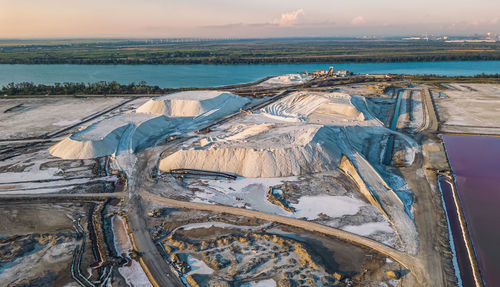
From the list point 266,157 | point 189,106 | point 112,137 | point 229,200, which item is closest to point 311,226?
point 229,200

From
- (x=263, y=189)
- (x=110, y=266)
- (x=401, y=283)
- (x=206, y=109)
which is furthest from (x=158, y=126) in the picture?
(x=401, y=283)

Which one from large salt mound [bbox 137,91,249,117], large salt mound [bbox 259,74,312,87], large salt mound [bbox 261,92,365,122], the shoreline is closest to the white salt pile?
large salt mound [bbox 137,91,249,117]

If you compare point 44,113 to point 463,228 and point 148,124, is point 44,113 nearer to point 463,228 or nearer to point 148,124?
point 148,124

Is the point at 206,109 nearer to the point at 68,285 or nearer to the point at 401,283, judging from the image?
the point at 68,285

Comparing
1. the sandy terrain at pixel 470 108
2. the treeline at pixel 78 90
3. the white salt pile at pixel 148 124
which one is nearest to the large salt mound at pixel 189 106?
the white salt pile at pixel 148 124

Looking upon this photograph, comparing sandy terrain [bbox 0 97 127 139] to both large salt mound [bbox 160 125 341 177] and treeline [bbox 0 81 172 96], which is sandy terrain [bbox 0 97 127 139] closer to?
treeline [bbox 0 81 172 96]

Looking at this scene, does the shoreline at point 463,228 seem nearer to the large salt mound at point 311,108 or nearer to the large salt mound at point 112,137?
the large salt mound at point 311,108
